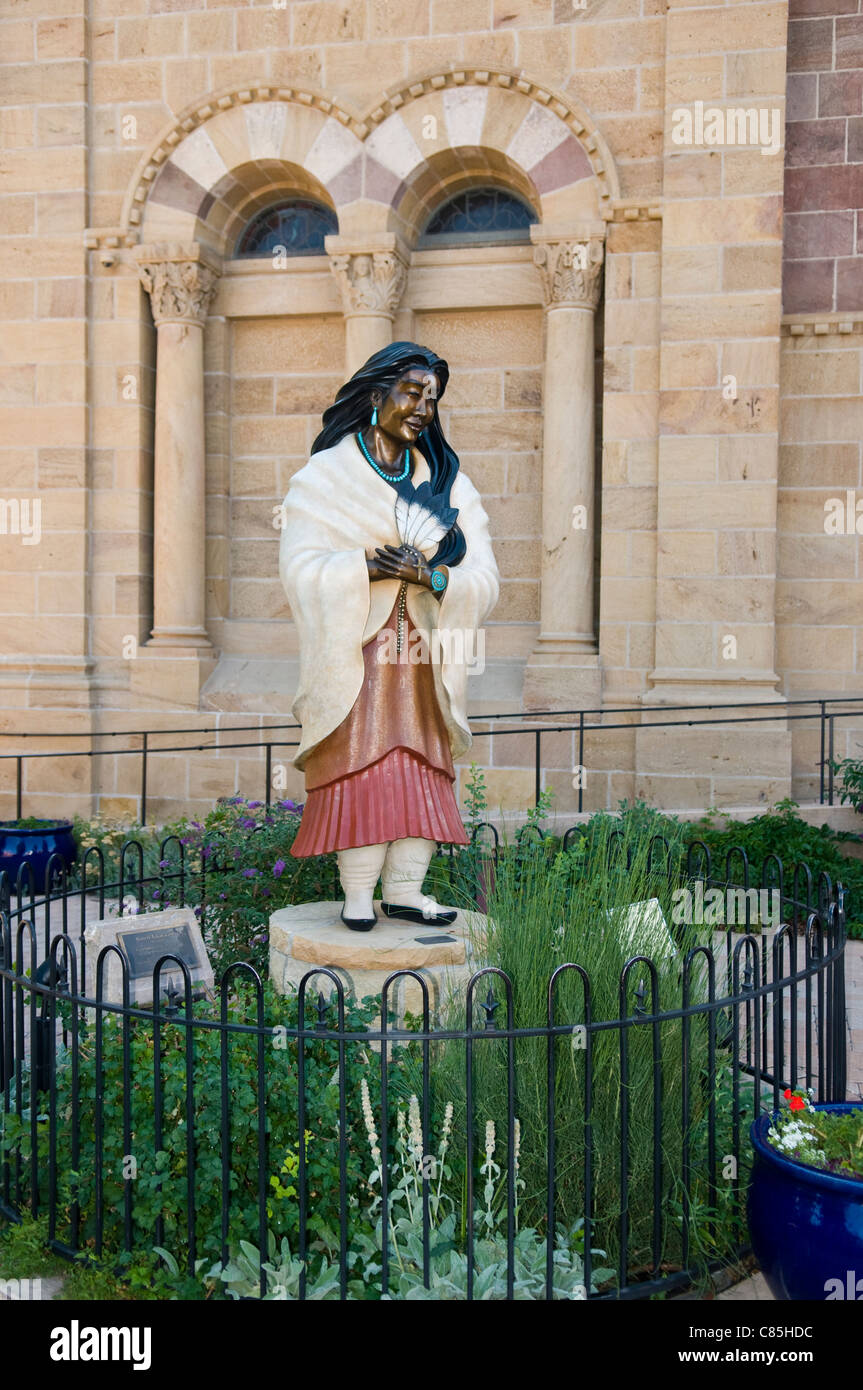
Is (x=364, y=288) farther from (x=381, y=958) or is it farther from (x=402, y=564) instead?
(x=381, y=958)

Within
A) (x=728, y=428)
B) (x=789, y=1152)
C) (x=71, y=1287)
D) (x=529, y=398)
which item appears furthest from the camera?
(x=529, y=398)

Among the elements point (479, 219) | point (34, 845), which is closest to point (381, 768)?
point (34, 845)

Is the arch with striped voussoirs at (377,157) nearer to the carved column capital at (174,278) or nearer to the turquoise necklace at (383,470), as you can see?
the carved column capital at (174,278)

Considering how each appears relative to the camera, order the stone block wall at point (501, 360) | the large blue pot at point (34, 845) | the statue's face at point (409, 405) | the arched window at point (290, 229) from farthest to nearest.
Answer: the arched window at point (290, 229) < the stone block wall at point (501, 360) < the large blue pot at point (34, 845) < the statue's face at point (409, 405)

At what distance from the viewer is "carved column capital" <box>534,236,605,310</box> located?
9.88 metres

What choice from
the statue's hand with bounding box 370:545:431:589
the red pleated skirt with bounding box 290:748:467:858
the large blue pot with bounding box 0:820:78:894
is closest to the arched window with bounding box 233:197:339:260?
the large blue pot with bounding box 0:820:78:894

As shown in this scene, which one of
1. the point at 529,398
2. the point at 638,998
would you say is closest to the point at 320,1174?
the point at 638,998

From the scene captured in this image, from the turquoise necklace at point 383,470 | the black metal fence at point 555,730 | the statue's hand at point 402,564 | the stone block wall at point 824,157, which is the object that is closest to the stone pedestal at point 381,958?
the statue's hand at point 402,564

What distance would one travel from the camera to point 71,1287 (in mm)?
3654

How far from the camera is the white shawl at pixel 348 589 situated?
4.65 metres

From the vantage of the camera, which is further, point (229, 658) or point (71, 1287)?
point (229, 658)

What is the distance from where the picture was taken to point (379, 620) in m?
4.79

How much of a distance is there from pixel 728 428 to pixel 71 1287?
7.69 m

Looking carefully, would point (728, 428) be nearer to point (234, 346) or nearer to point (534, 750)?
point (534, 750)
